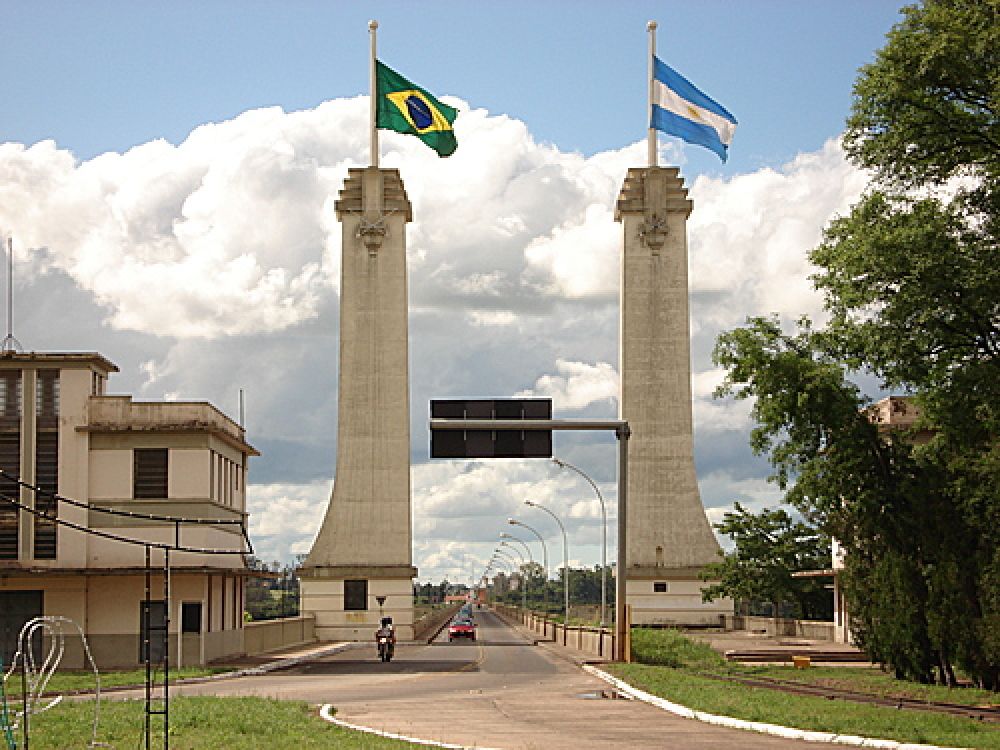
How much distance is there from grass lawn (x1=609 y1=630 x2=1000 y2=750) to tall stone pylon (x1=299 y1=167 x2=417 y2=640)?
23.6m

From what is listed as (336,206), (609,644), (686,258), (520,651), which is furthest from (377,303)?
(609,644)

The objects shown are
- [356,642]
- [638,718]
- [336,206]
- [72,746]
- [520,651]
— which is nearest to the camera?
[72,746]

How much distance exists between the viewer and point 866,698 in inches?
1164

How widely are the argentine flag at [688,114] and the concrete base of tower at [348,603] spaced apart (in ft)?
84.1

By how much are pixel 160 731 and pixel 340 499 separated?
46.7 m

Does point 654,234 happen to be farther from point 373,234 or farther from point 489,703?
Answer: point 489,703

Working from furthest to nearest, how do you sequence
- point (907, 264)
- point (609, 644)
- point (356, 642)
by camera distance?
point (356, 642) → point (609, 644) → point (907, 264)

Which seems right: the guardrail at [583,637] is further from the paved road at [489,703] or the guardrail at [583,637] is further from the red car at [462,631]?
the red car at [462,631]

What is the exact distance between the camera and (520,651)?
5575 centimetres

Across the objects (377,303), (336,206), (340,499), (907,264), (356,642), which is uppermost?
(336,206)

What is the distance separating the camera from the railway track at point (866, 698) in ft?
83.0

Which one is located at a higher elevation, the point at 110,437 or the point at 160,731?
the point at 110,437

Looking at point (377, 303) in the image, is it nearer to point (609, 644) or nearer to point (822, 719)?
point (609, 644)

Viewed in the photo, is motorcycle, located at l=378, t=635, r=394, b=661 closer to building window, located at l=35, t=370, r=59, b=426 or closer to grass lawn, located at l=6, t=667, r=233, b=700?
grass lawn, located at l=6, t=667, r=233, b=700
